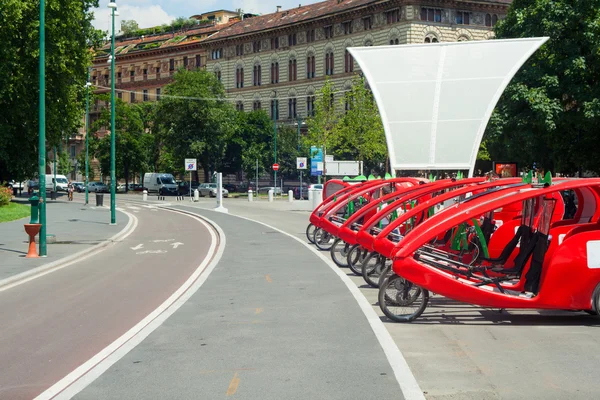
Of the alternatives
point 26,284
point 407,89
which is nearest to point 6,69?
point 407,89

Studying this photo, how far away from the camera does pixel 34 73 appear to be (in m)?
48.5

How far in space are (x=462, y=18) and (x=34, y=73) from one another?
40.9m

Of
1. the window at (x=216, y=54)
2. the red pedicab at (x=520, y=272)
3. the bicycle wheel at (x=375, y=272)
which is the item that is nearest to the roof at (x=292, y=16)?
the window at (x=216, y=54)

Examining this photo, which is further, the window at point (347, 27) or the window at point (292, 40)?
the window at point (292, 40)

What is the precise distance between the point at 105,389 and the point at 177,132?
77.8m

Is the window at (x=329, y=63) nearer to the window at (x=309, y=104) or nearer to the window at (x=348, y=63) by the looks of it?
the window at (x=348, y=63)

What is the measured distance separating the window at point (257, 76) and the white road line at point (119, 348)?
2989 inches

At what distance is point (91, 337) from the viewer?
9633 millimetres

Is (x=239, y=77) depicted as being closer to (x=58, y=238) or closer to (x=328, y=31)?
(x=328, y=31)

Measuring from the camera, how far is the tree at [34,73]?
45.8 m

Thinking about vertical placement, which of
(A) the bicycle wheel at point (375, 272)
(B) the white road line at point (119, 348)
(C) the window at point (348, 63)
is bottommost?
(B) the white road line at point (119, 348)

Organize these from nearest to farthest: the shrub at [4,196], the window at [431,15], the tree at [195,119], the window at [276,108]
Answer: the shrub at [4,196]
the window at [431,15]
the tree at [195,119]
the window at [276,108]

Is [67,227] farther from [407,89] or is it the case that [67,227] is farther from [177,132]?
[177,132]

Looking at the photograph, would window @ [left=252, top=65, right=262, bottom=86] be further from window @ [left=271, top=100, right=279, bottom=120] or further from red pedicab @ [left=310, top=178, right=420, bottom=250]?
red pedicab @ [left=310, top=178, right=420, bottom=250]
